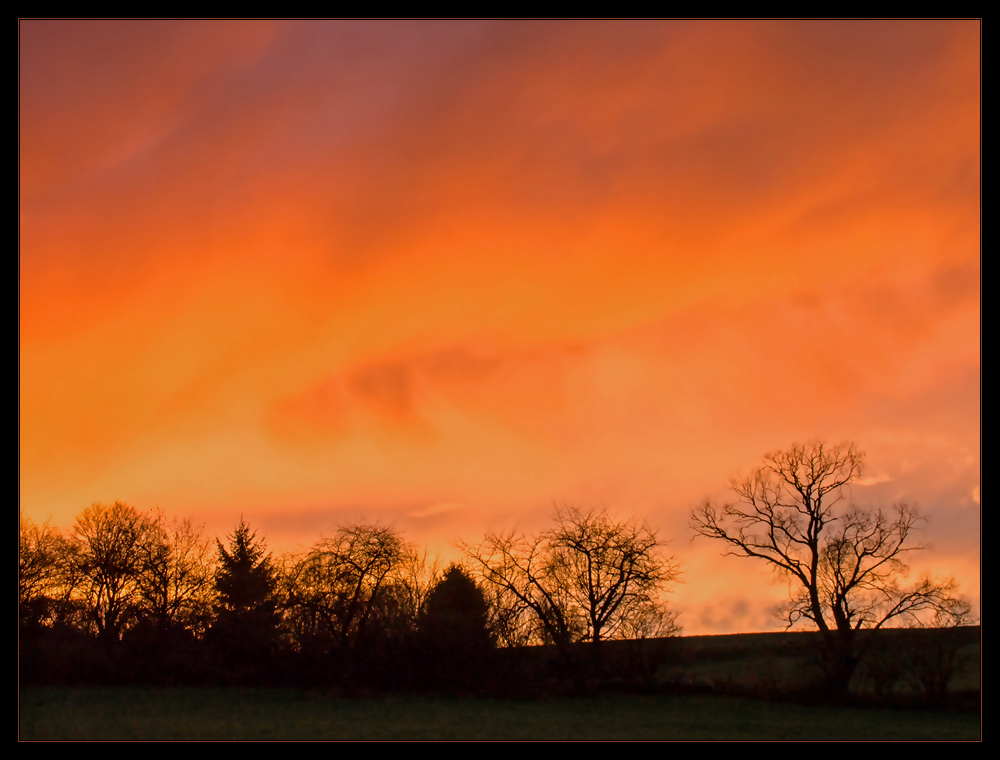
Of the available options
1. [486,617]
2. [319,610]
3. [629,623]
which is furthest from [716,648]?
[319,610]

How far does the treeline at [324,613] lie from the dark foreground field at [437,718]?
4.87 feet

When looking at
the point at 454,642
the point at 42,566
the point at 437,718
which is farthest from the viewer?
the point at 42,566

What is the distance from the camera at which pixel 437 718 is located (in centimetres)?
2767

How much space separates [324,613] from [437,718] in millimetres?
9582

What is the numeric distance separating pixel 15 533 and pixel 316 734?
12.2 metres

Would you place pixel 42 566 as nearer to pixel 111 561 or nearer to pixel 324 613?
pixel 111 561

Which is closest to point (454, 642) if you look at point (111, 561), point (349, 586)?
point (349, 586)

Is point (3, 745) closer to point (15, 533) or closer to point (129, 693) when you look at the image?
point (15, 533)

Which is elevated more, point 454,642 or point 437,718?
point 454,642

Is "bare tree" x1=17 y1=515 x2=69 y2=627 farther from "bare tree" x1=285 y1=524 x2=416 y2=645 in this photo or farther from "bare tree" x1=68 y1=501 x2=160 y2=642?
"bare tree" x1=285 y1=524 x2=416 y2=645

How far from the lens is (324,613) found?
116ft

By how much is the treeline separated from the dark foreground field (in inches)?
58.4

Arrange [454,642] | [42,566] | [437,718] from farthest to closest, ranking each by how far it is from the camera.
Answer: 1. [42,566]
2. [454,642]
3. [437,718]

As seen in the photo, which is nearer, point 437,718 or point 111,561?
point 437,718
